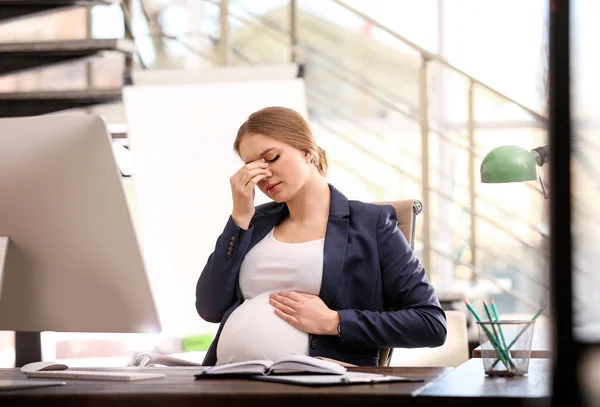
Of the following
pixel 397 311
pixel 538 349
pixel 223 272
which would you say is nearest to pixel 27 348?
pixel 223 272

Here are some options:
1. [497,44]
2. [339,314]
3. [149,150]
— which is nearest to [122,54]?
[149,150]

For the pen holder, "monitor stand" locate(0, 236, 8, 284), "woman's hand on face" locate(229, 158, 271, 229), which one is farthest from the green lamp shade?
"monitor stand" locate(0, 236, 8, 284)

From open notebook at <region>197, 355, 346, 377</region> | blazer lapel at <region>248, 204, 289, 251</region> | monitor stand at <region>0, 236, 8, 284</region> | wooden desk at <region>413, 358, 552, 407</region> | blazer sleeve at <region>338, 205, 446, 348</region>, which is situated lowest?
wooden desk at <region>413, 358, 552, 407</region>

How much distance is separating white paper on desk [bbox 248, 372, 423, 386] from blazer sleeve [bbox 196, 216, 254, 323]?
0.58 m

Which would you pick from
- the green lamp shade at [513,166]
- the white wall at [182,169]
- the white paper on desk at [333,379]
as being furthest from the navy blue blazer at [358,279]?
the white wall at [182,169]

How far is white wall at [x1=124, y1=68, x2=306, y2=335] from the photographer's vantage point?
12.0 feet

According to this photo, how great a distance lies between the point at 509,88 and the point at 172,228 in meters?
3.01

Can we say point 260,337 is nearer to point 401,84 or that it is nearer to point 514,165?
point 514,165

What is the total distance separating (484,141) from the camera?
19.4ft

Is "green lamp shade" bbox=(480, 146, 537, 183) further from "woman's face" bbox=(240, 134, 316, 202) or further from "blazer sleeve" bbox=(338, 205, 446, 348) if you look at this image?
"woman's face" bbox=(240, 134, 316, 202)

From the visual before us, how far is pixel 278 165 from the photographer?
6.15 ft

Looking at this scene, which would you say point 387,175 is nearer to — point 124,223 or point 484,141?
point 484,141

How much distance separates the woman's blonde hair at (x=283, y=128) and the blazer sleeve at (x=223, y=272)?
8.0 inches

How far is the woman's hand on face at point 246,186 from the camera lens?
1847 millimetres
